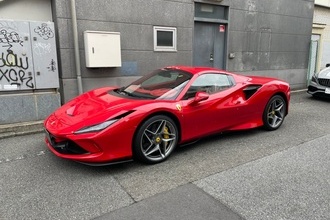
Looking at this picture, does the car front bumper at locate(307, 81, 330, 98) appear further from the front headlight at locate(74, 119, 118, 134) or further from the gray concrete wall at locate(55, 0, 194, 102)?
the front headlight at locate(74, 119, 118, 134)

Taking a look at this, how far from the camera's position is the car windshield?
3.93m

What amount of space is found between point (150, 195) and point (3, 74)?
13.0 ft

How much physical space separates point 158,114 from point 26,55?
326 cm

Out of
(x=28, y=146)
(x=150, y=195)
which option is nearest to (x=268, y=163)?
(x=150, y=195)

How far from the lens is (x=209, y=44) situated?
27.4 ft

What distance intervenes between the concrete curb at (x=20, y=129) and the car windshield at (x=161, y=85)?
1926mm

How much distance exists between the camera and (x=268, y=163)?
12.1ft

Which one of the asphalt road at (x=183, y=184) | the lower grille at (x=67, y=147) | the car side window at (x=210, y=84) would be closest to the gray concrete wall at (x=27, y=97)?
the asphalt road at (x=183, y=184)

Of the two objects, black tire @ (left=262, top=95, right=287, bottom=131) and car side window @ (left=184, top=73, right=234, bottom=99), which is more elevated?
car side window @ (left=184, top=73, right=234, bottom=99)

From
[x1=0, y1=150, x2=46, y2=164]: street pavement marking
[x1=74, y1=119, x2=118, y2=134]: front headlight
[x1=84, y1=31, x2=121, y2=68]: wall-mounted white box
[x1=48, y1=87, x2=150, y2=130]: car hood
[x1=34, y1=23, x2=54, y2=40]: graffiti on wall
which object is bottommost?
[x1=0, y1=150, x2=46, y2=164]: street pavement marking

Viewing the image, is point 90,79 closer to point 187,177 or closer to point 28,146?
point 28,146

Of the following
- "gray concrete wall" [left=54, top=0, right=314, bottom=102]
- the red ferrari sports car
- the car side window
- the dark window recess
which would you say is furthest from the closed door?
the car side window

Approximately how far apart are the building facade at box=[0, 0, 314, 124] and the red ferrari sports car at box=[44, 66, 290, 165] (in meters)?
1.87

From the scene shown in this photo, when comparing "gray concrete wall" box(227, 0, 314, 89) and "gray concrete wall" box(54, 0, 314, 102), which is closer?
"gray concrete wall" box(54, 0, 314, 102)
